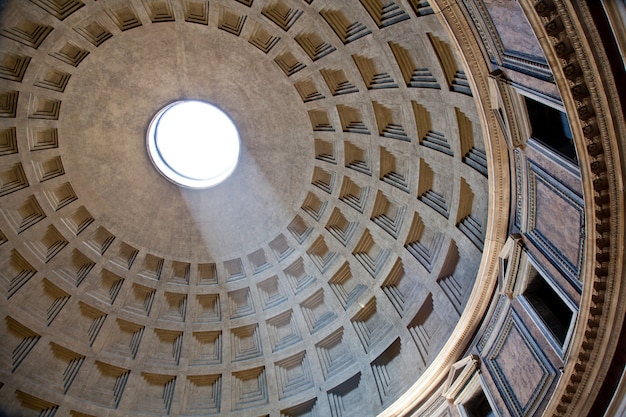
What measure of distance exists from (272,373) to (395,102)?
38.9ft

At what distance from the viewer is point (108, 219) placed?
23297 mm

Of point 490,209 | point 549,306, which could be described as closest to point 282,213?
point 490,209

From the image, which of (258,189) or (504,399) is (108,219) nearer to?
(258,189)

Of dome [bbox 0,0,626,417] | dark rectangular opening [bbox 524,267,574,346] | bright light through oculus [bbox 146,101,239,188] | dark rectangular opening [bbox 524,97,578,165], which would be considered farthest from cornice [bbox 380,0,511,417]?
bright light through oculus [bbox 146,101,239,188]

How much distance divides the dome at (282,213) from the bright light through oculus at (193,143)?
0.51 feet

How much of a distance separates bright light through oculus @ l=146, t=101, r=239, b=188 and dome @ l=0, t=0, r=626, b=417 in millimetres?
156

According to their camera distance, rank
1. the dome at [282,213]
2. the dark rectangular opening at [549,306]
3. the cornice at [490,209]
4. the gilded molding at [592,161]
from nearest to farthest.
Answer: the gilded molding at [592,161] < the dark rectangular opening at [549,306] < the cornice at [490,209] < the dome at [282,213]

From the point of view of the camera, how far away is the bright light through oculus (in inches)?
928

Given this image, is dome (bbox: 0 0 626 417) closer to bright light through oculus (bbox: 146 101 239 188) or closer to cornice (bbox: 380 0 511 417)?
cornice (bbox: 380 0 511 417)

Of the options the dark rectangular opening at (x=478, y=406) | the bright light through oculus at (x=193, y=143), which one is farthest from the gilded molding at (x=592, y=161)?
the bright light through oculus at (x=193, y=143)

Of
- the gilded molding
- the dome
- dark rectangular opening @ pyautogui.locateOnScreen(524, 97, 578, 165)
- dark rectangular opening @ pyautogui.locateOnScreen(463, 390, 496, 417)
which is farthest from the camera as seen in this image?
dark rectangular opening @ pyautogui.locateOnScreen(463, 390, 496, 417)

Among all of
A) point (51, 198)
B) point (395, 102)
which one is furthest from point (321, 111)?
point (51, 198)

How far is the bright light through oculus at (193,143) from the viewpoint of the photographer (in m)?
23.6

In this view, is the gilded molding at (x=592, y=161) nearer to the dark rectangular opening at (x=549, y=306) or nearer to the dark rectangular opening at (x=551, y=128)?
the dark rectangular opening at (x=549, y=306)
